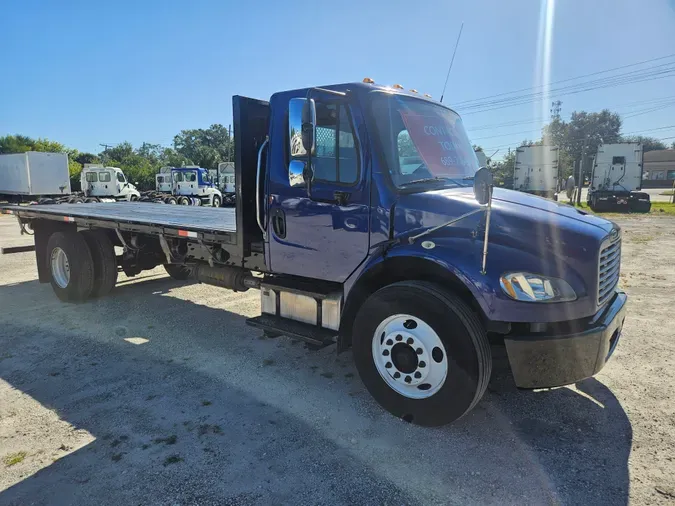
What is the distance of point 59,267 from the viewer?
7.07 meters

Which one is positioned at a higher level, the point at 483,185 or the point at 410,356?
the point at 483,185

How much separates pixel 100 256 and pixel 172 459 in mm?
4701

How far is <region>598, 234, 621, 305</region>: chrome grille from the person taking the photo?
316 cm

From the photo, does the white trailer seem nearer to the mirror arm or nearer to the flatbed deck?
the flatbed deck

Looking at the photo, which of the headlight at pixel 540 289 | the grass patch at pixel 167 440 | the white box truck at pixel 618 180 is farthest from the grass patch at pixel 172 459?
the white box truck at pixel 618 180

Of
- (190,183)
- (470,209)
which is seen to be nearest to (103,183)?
(190,183)

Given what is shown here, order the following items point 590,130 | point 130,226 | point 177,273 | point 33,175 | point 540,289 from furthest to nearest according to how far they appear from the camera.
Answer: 1. point 590,130
2. point 33,175
3. point 177,273
4. point 130,226
5. point 540,289

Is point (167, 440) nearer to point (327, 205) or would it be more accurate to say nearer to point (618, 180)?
point (327, 205)

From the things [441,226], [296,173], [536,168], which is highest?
[536,168]

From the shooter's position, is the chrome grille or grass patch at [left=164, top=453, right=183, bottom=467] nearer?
grass patch at [left=164, top=453, right=183, bottom=467]

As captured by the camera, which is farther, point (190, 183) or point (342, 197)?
point (190, 183)

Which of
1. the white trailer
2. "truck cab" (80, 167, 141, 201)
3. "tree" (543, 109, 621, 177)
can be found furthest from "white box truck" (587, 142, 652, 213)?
"tree" (543, 109, 621, 177)

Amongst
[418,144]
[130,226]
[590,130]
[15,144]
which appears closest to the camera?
[418,144]

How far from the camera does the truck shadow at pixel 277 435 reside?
2.69 metres
